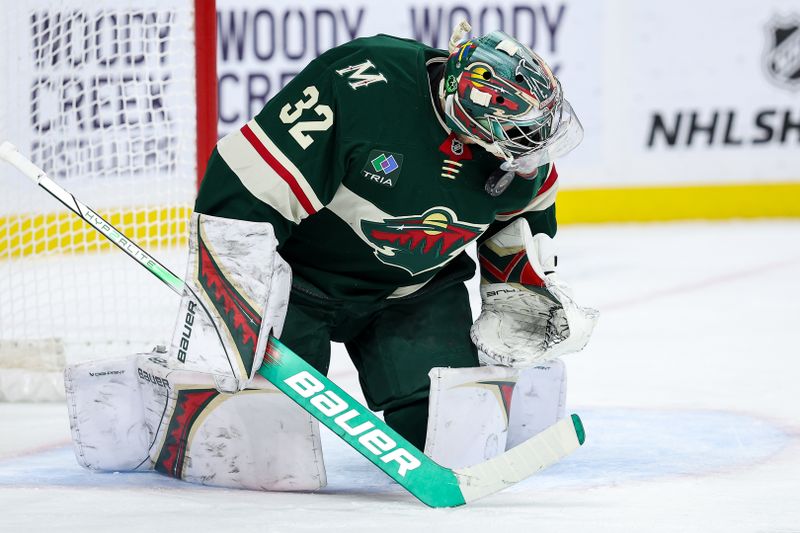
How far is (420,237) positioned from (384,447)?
0.40 meters

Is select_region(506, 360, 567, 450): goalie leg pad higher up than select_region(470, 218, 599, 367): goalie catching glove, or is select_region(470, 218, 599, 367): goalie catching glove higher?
select_region(470, 218, 599, 367): goalie catching glove

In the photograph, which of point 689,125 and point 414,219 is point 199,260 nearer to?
point 414,219

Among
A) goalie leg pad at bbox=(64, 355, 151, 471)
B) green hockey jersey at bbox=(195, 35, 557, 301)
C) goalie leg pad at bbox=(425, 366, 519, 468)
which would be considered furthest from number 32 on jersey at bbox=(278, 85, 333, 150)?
goalie leg pad at bbox=(64, 355, 151, 471)

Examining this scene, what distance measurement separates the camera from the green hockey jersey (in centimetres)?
220

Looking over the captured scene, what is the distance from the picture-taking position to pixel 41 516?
2.03 meters

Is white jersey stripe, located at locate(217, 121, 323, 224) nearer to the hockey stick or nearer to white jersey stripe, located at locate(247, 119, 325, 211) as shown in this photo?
white jersey stripe, located at locate(247, 119, 325, 211)

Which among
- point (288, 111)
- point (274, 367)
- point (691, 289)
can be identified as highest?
point (288, 111)

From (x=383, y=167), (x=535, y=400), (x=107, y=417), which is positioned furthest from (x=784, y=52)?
(x=107, y=417)

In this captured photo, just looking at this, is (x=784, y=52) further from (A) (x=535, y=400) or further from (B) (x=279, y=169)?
(B) (x=279, y=169)

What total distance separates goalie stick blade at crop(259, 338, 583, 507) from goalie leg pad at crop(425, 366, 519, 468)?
18 cm

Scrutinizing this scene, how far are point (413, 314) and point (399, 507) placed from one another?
553 millimetres

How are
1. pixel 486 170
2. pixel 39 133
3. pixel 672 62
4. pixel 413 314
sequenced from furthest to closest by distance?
pixel 672 62 → pixel 39 133 → pixel 413 314 → pixel 486 170

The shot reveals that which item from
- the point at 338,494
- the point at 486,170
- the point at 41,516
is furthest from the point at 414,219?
the point at 41,516

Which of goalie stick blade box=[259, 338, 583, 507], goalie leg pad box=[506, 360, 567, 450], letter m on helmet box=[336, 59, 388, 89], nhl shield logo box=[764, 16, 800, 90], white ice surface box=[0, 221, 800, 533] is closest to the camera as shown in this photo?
white ice surface box=[0, 221, 800, 533]
